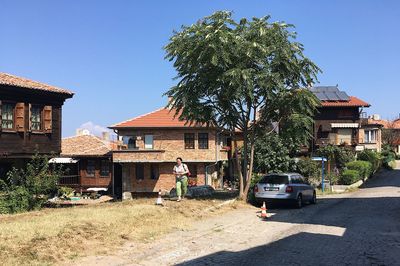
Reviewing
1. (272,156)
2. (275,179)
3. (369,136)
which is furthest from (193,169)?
(369,136)

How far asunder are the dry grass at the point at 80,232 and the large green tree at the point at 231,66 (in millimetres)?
6399

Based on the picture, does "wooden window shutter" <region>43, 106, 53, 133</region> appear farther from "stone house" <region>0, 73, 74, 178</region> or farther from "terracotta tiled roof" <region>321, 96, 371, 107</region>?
"terracotta tiled roof" <region>321, 96, 371, 107</region>

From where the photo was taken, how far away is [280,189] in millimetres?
19734

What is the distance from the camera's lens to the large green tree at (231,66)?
61.8ft

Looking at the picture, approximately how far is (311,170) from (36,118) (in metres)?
20.8

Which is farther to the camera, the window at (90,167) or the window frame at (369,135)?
the window frame at (369,135)

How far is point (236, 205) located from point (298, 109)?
5.45 metres

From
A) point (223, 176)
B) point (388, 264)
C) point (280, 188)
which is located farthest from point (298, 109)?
point (223, 176)

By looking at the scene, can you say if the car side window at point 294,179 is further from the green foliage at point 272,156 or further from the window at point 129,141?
the window at point 129,141

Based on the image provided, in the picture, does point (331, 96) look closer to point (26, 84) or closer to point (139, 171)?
point (139, 171)

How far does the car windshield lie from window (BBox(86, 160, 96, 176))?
84.0 feet

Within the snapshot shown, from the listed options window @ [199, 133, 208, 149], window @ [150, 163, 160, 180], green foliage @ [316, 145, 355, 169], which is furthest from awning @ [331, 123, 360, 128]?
window @ [150, 163, 160, 180]

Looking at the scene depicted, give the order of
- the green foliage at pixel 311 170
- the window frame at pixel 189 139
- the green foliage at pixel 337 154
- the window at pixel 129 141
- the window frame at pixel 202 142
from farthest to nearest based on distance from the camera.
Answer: the window at pixel 129 141, the window frame at pixel 189 139, the window frame at pixel 202 142, the green foliage at pixel 337 154, the green foliage at pixel 311 170

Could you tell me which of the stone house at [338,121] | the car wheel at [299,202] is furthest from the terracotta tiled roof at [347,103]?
the car wheel at [299,202]
